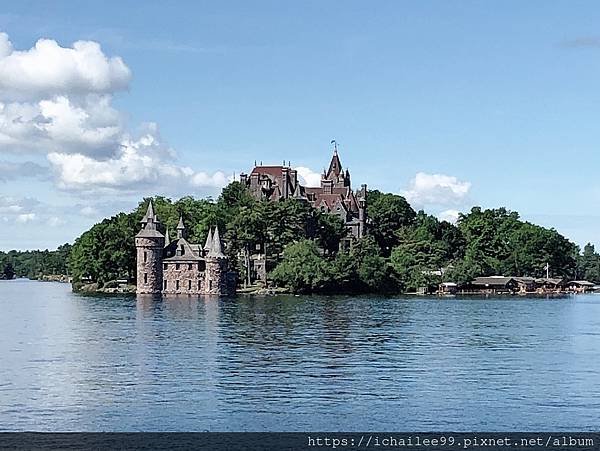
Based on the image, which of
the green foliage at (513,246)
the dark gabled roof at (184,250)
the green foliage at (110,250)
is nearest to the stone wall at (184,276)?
the dark gabled roof at (184,250)

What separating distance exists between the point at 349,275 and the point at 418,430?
91.8 m

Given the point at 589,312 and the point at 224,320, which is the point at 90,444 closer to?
the point at 224,320

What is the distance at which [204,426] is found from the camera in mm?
22609

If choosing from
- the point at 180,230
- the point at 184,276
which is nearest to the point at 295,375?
the point at 184,276

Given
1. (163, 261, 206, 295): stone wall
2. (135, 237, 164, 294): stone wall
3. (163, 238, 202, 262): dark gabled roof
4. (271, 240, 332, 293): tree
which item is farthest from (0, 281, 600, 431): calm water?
(271, 240, 332, 293): tree

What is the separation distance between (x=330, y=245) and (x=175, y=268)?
2823 cm

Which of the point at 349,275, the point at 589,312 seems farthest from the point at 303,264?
the point at 589,312

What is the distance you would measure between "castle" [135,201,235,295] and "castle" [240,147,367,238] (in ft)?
97.8

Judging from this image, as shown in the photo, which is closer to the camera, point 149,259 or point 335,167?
point 149,259

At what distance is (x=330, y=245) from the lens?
130 meters

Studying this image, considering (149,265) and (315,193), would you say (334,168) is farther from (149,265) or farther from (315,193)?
(149,265)

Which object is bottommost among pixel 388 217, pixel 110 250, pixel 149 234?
pixel 110 250

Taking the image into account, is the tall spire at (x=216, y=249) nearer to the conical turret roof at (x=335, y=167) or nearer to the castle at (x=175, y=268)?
the castle at (x=175, y=268)

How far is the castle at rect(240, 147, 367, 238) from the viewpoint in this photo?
14112 cm
